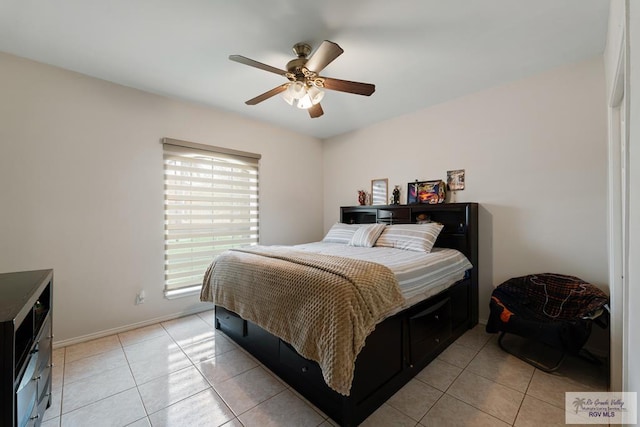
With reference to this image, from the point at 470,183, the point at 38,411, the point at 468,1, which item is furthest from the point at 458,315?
the point at 38,411

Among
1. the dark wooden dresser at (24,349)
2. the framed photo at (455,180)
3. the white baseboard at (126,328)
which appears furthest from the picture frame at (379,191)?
the dark wooden dresser at (24,349)

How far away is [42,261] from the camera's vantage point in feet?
7.27

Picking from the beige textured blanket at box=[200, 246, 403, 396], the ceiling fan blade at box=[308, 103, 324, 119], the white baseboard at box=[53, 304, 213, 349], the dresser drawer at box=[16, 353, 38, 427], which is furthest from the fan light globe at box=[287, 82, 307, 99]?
the white baseboard at box=[53, 304, 213, 349]

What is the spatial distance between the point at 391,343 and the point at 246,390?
105 cm

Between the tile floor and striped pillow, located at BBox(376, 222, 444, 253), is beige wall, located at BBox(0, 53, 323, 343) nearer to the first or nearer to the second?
the tile floor

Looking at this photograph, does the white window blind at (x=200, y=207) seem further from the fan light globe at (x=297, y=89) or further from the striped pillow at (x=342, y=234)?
the fan light globe at (x=297, y=89)

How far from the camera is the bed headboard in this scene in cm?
264

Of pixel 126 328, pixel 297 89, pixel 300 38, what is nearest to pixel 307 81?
pixel 297 89

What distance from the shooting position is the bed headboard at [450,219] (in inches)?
104

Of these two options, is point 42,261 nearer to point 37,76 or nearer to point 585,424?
point 37,76

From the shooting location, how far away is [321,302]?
4.48ft

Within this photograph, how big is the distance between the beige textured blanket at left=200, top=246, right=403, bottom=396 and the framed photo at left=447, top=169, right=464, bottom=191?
186cm

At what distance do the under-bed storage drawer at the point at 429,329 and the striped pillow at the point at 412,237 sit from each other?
589 mm

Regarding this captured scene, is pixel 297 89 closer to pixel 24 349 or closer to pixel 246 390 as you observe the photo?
pixel 24 349
